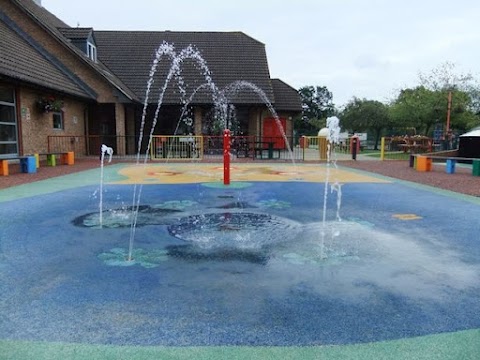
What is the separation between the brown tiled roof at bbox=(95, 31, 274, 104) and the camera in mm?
24328

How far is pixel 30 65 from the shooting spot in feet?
53.6

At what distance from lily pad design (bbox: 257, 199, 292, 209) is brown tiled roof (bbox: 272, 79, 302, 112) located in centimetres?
1956

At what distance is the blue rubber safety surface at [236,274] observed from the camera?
2.96 m

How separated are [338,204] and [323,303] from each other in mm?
4968

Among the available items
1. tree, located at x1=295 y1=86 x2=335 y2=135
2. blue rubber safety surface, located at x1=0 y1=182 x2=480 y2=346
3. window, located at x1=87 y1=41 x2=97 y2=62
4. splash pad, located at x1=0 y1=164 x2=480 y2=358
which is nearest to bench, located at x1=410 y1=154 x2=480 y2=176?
blue rubber safety surface, located at x1=0 y1=182 x2=480 y2=346

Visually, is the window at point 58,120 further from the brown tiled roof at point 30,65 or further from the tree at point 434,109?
the tree at point 434,109

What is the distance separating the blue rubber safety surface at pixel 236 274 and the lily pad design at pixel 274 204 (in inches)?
8.0

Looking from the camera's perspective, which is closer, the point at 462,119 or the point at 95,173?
the point at 95,173

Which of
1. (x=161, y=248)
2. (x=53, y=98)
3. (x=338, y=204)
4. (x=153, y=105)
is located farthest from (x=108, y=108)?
(x=161, y=248)

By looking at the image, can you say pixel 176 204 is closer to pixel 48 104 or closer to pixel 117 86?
pixel 48 104

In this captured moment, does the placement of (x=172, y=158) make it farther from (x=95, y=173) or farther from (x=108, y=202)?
(x=108, y=202)

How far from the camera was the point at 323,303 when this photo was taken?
3.39m

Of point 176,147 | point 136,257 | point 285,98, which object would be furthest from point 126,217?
point 285,98

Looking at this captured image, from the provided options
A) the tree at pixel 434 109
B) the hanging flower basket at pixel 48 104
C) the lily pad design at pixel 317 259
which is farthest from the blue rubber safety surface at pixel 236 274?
the tree at pixel 434 109
